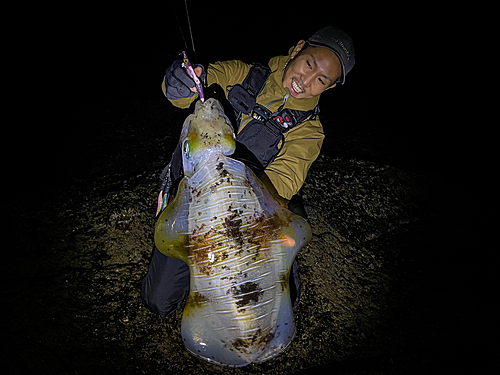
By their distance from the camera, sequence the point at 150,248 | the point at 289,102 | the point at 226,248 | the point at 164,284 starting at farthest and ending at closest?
the point at 150,248, the point at 289,102, the point at 164,284, the point at 226,248

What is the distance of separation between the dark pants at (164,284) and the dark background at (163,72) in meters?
1.29

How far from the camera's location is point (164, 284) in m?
1.75

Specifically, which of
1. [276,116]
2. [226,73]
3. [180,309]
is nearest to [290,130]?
[276,116]

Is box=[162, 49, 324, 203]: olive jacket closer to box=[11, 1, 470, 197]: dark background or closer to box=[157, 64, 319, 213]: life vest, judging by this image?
box=[157, 64, 319, 213]: life vest

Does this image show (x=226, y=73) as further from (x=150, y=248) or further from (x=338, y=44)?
(x=150, y=248)

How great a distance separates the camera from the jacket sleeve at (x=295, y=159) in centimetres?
181

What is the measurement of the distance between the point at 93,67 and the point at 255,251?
352cm

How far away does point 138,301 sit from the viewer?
191 cm

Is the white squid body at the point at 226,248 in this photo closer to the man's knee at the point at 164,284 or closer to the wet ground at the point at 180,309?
the man's knee at the point at 164,284

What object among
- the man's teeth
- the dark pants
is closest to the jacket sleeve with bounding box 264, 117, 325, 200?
the man's teeth

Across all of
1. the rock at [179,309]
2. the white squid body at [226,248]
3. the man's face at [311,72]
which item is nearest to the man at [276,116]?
the man's face at [311,72]

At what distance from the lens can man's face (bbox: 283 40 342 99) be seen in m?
1.81

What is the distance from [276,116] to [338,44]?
1.96ft

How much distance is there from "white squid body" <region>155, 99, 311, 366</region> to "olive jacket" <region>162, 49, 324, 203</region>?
472mm
